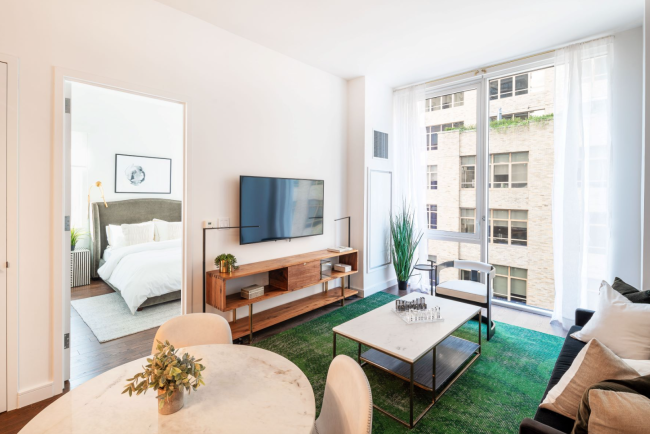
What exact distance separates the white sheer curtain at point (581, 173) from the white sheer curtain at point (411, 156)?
→ 153 cm

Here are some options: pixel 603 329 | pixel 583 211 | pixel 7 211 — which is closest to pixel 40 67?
pixel 7 211

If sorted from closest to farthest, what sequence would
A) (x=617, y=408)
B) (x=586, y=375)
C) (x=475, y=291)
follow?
(x=617, y=408) → (x=586, y=375) → (x=475, y=291)

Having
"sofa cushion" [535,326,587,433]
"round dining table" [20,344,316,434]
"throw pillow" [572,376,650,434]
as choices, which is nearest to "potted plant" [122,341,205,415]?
"round dining table" [20,344,316,434]

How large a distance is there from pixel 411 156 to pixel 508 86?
1403 mm

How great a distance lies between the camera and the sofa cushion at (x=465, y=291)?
A: 3041 mm

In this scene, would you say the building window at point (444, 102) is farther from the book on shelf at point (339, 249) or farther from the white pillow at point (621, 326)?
the white pillow at point (621, 326)

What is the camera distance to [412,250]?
446cm

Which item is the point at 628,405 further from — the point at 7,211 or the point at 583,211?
the point at 7,211

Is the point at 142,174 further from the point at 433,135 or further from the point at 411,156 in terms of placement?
the point at 433,135

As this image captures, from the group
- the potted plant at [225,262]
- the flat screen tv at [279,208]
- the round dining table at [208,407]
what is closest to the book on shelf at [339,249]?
the flat screen tv at [279,208]

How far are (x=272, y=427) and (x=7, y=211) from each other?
7.09 feet

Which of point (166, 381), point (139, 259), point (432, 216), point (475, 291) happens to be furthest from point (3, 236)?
point (432, 216)

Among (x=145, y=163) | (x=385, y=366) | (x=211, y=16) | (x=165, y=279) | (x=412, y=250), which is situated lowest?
(x=385, y=366)

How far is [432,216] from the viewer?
15.0 ft
